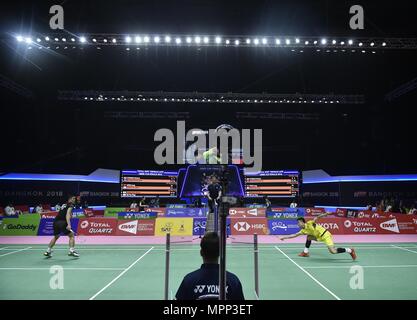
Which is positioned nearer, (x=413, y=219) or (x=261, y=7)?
(x=261, y=7)

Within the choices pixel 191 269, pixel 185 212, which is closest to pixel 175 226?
pixel 185 212

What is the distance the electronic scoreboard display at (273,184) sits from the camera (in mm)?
27984

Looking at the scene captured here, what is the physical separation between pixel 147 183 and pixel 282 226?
1450cm

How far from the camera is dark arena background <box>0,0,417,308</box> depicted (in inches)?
320

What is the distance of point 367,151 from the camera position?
28062 millimetres

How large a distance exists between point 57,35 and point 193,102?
40.2 ft

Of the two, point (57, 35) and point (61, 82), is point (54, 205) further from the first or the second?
point (57, 35)

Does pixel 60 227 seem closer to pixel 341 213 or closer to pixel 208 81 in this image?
pixel 208 81

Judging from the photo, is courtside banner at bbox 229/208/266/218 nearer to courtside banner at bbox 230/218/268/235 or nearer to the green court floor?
courtside banner at bbox 230/218/268/235

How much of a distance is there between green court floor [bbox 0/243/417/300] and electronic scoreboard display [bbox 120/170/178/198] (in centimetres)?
1383

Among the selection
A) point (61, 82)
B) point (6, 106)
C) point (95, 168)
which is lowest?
point (95, 168)

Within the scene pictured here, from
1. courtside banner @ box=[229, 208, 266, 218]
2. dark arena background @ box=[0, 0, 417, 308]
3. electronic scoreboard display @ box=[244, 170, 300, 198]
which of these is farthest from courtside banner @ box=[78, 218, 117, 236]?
electronic scoreboard display @ box=[244, 170, 300, 198]

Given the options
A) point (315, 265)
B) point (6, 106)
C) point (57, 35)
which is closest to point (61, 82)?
point (6, 106)

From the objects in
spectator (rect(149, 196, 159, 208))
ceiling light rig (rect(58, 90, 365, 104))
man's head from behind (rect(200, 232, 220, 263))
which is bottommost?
spectator (rect(149, 196, 159, 208))
